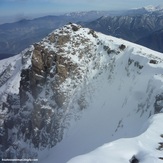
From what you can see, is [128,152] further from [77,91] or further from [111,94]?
[77,91]

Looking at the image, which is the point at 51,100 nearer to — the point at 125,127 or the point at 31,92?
the point at 31,92

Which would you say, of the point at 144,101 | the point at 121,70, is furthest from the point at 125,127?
the point at 121,70

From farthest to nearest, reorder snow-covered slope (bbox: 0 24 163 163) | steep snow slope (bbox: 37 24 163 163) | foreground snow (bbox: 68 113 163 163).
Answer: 1. snow-covered slope (bbox: 0 24 163 163)
2. steep snow slope (bbox: 37 24 163 163)
3. foreground snow (bbox: 68 113 163 163)

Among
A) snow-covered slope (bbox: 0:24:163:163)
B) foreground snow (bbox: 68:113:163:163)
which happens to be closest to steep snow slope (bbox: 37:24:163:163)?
snow-covered slope (bbox: 0:24:163:163)

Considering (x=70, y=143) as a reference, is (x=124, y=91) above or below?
above

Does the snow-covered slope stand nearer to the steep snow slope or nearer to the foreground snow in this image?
the steep snow slope

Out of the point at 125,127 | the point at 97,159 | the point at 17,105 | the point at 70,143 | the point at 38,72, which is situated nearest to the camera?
the point at 97,159
